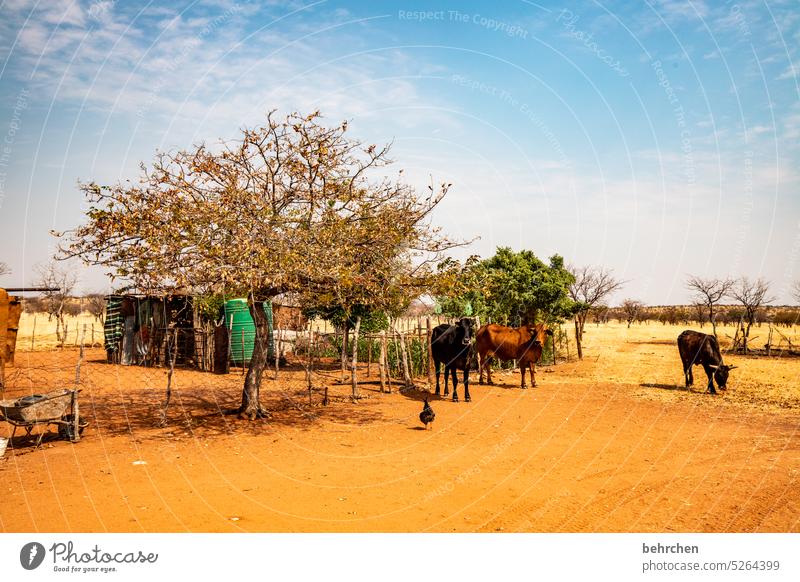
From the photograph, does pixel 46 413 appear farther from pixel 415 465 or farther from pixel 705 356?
pixel 705 356

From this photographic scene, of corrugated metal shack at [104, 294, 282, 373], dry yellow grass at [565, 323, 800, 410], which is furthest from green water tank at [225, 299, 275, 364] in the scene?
dry yellow grass at [565, 323, 800, 410]

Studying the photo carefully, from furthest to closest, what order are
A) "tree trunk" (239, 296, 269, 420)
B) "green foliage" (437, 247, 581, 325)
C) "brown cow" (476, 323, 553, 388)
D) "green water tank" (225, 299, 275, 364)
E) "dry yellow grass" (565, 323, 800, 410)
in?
"green foliage" (437, 247, 581, 325), "green water tank" (225, 299, 275, 364), "brown cow" (476, 323, 553, 388), "dry yellow grass" (565, 323, 800, 410), "tree trunk" (239, 296, 269, 420)

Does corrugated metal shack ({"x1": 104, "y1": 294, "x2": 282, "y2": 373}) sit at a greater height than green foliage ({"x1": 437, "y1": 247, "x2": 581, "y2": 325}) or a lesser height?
lesser

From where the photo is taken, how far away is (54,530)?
653 centimetres

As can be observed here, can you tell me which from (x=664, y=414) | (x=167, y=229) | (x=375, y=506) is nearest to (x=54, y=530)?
(x=375, y=506)

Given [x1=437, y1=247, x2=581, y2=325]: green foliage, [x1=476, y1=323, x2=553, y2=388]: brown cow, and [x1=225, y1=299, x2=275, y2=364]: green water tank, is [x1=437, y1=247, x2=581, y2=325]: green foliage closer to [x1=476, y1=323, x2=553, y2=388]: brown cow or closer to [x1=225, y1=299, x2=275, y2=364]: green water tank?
[x1=476, y1=323, x2=553, y2=388]: brown cow

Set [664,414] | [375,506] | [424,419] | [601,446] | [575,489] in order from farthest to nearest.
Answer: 1. [664,414]
2. [424,419]
3. [601,446]
4. [575,489]
5. [375,506]

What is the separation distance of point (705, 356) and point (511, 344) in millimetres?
6357

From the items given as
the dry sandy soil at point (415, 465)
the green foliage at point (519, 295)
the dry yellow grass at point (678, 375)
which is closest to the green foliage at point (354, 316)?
the green foliage at point (519, 295)

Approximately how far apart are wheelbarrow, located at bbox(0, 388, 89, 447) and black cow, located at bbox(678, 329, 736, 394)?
17970 mm

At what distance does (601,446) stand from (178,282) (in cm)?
900

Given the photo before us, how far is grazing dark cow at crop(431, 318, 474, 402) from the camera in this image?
651 inches

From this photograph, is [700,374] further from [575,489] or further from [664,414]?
[575,489]

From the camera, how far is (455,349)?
1716 cm
